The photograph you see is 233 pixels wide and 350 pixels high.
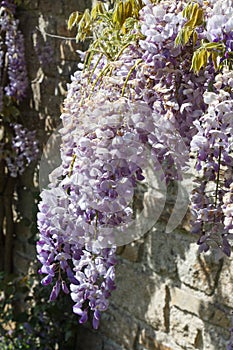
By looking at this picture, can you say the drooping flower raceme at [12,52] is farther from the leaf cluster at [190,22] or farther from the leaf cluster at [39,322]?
the leaf cluster at [190,22]

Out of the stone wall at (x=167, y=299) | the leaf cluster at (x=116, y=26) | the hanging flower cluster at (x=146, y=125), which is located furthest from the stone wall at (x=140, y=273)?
the leaf cluster at (x=116, y=26)

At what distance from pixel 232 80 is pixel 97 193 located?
39 cm

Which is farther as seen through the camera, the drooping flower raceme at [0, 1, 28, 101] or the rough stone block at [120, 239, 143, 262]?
the drooping flower raceme at [0, 1, 28, 101]

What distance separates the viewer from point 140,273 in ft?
8.75

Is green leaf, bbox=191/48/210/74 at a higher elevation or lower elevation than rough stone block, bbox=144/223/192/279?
higher

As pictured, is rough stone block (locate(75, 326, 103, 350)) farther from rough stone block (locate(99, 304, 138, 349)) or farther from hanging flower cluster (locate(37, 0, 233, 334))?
hanging flower cluster (locate(37, 0, 233, 334))

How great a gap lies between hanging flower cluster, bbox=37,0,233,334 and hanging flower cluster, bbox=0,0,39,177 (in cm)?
157

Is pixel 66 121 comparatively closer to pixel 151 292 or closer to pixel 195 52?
pixel 195 52

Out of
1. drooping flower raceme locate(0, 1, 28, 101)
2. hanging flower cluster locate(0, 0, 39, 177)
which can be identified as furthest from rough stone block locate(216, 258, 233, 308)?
drooping flower raceme locate(0, 1, 28, 101)

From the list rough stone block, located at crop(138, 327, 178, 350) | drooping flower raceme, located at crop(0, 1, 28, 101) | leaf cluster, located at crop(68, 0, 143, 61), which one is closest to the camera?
leaf cluster, located at crop(68, 0, 143, 61)

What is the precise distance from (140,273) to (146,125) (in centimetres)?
135

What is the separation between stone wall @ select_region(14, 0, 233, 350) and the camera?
7.58ft

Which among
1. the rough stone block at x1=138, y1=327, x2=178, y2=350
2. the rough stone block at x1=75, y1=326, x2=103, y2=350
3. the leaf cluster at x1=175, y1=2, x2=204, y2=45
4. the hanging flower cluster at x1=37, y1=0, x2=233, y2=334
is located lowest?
the rough stone block at x1=75, y1=326, x2=103, y2=350

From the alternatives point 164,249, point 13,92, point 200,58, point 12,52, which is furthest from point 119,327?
point 200,58
